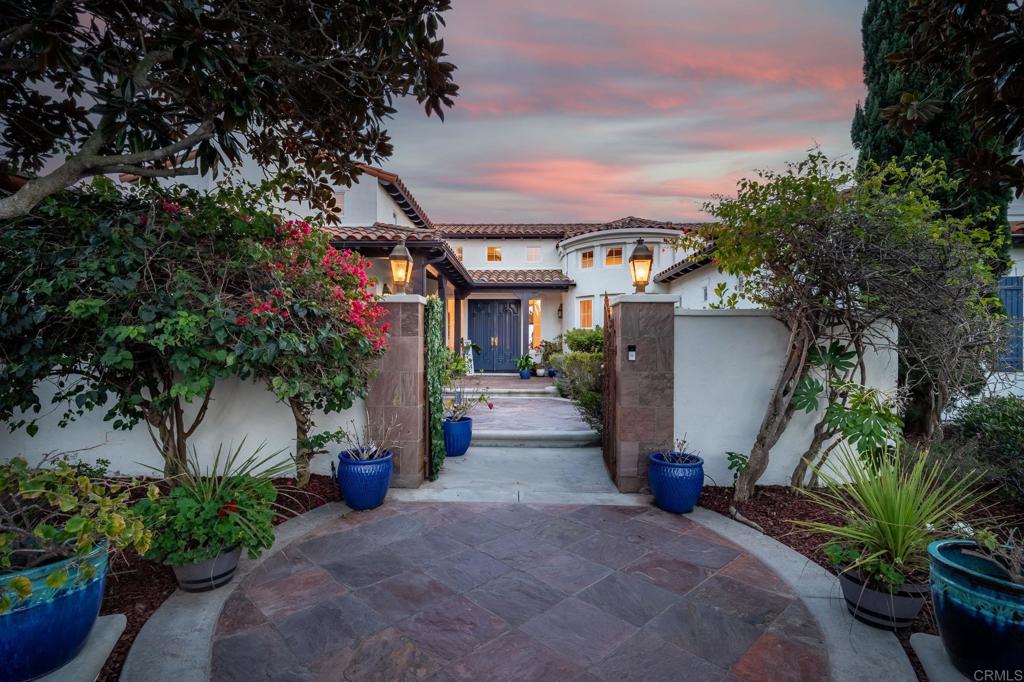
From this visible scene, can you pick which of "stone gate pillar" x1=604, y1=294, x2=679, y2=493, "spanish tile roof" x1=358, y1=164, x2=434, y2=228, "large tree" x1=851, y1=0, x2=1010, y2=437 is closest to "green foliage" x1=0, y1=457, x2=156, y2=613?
"stone gate pillar" x1=604, y1=294, x2=679, y2=493

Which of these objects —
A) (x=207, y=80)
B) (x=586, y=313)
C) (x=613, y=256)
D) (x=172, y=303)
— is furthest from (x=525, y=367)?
(x=207, y=80)

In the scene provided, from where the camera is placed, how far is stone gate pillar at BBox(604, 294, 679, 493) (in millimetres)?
4320

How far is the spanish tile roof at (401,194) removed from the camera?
991cm

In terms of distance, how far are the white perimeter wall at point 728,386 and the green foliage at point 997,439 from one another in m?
1.30

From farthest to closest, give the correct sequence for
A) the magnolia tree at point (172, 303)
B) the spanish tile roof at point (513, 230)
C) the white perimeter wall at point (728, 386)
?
the spanish tile roof at point (513, 230)
the white perimeter wall at point (728, 386)
the magnolia tree at point (172, 303)

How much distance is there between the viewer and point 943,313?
136 inches

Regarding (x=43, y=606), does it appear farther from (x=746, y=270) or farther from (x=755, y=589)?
(x=746, y=270)

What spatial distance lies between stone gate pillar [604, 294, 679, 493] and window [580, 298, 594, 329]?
10567mm

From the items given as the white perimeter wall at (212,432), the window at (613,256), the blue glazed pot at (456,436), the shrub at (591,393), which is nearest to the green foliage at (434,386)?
the blue glazed pot at (456,436)

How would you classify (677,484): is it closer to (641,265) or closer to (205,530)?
(641,265)

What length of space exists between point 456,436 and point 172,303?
3372mm

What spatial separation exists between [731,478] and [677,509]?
0.89 metres

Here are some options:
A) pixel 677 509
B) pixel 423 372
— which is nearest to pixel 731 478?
pixel 677 509

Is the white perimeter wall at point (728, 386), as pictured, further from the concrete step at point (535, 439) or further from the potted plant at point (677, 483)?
the concrete step at point (535, 439)
